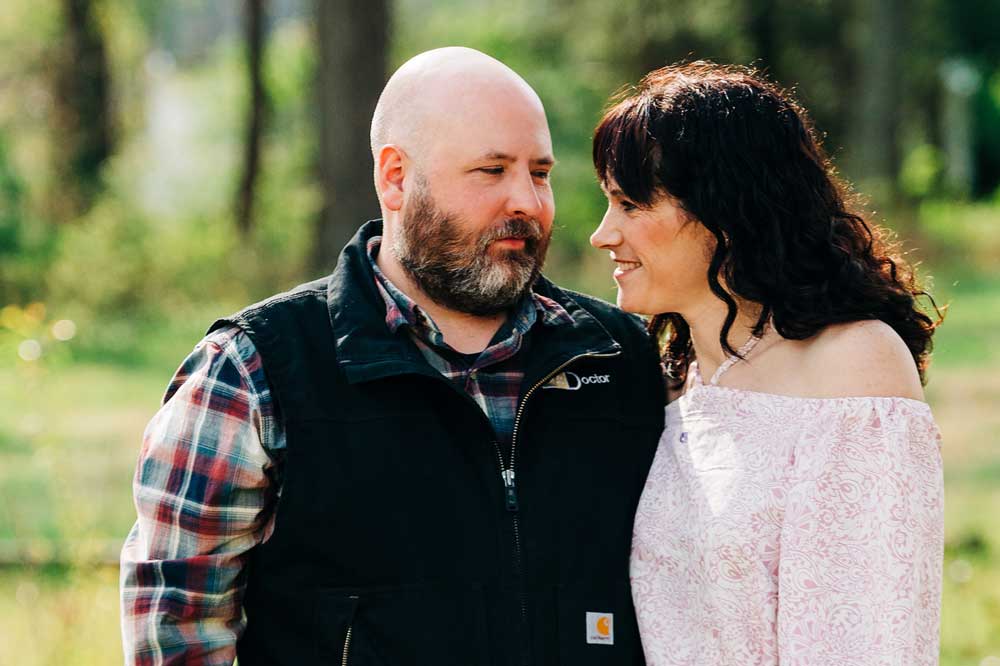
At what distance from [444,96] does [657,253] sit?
62cm

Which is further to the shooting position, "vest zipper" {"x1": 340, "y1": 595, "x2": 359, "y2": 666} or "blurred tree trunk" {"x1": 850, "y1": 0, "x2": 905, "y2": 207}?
"blurred tree trunk" {"x1": 850, "y1": 0, "x2": 905, "y2": 207}

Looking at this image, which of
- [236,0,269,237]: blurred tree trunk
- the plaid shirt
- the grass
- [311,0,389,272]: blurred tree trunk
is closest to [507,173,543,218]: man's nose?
the plaid shirt

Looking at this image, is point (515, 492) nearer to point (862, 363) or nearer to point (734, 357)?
point (734, 357)

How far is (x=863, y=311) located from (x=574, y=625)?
35.8 inches

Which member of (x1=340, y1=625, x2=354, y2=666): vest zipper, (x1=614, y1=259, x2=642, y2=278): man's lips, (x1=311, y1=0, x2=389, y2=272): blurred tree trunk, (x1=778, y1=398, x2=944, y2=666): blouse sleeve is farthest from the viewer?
(x1=311, y1=0, x2=389, y2=272): blurred tree trunk

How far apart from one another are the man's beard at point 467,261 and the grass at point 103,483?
74.4 inches

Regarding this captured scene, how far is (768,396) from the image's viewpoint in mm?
2904

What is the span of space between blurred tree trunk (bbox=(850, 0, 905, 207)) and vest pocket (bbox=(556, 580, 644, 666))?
51.6 ft

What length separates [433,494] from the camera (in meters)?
2.85

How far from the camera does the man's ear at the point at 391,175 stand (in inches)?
127

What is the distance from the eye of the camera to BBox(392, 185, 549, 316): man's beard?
3.09 meters

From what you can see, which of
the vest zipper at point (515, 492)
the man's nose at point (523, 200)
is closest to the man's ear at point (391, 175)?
the man's nose at point (523, 200)

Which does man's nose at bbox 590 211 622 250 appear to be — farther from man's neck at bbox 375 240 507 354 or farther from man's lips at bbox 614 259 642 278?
man's neck at bbox 375 240 507 354

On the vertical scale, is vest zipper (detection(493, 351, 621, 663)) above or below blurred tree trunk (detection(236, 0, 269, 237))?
below
